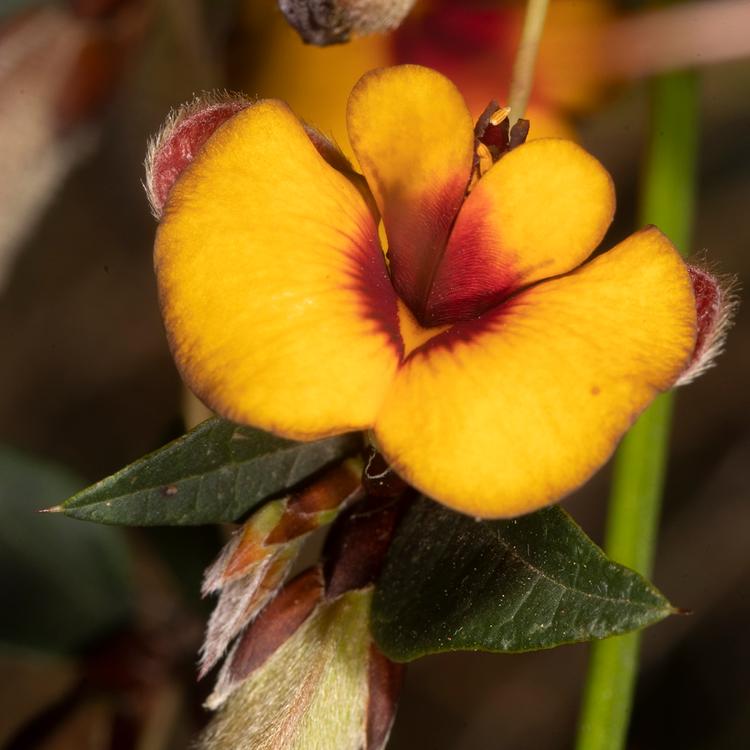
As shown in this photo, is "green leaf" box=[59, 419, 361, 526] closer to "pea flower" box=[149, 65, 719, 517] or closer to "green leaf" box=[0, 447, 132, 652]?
"pea flower" box=[149, 65, 719, 517]

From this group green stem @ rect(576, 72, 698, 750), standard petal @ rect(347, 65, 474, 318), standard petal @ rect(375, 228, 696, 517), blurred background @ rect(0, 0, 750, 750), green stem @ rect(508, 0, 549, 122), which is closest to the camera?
standard petal @ rect(375, 228, 696, 517)

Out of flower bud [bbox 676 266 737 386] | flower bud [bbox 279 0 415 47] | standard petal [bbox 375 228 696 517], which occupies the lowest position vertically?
flower bud [bbox 676 266 737 386]

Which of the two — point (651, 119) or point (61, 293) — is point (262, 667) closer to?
point (651, 119)

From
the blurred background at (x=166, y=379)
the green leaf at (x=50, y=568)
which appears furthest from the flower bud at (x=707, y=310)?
the green leaf at (x=50, y=568)

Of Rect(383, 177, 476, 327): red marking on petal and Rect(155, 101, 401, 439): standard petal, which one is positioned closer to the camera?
Rect(155, 101, 401, 439): standard petal

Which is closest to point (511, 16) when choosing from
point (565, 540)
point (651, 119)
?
point (651, 119)

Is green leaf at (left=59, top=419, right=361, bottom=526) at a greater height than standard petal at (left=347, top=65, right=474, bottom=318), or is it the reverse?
standard petal at (left=347, top=65, right=474, bottom=318)

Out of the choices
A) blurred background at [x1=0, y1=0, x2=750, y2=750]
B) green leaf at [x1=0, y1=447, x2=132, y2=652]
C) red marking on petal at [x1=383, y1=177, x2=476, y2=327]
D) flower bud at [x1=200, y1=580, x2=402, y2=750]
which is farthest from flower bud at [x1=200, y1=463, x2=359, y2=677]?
green leaf at [x1=0, y1=447, x2=132, y2=652]
